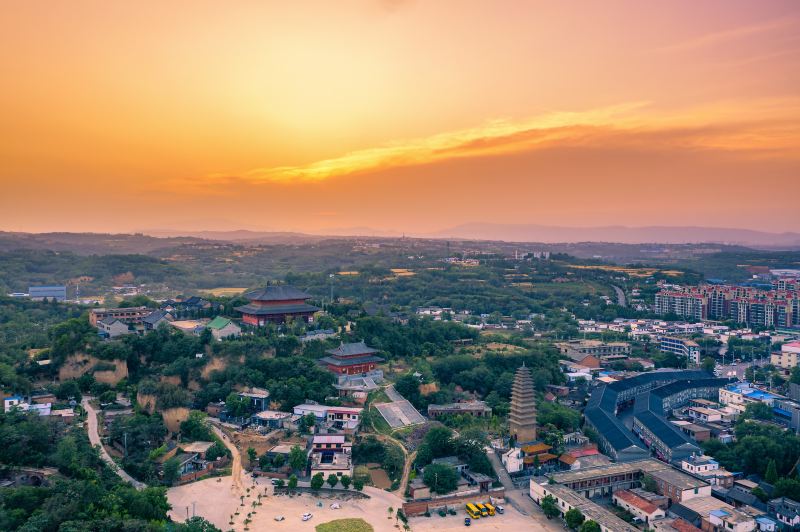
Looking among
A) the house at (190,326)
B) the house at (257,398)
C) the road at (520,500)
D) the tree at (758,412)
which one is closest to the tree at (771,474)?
the tree at (758,412)

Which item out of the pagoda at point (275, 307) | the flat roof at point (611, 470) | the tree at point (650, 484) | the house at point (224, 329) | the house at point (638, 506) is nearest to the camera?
the house at point (638, 506)

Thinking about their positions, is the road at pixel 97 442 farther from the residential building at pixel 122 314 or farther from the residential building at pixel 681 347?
the residential building at pixel 681 347

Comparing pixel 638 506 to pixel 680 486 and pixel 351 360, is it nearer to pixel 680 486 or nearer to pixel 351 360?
pixel 680 486

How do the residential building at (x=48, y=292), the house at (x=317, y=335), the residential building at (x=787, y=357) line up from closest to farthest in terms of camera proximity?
the house at (x=317, y=335), the residential building at (x=787, y=357), the residential building at (x=48, y=292)

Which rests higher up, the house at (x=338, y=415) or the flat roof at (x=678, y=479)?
the house at (x=338, y=415)

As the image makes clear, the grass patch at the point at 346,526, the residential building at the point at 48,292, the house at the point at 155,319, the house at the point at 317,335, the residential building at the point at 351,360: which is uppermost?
the house at the point at 155,319

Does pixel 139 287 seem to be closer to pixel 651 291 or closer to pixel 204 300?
pixel 204 300

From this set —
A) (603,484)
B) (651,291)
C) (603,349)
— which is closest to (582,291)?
(651,291)

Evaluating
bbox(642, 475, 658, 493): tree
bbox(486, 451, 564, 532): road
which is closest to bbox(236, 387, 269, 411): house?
bbox(486, 451, 564, 532): road
